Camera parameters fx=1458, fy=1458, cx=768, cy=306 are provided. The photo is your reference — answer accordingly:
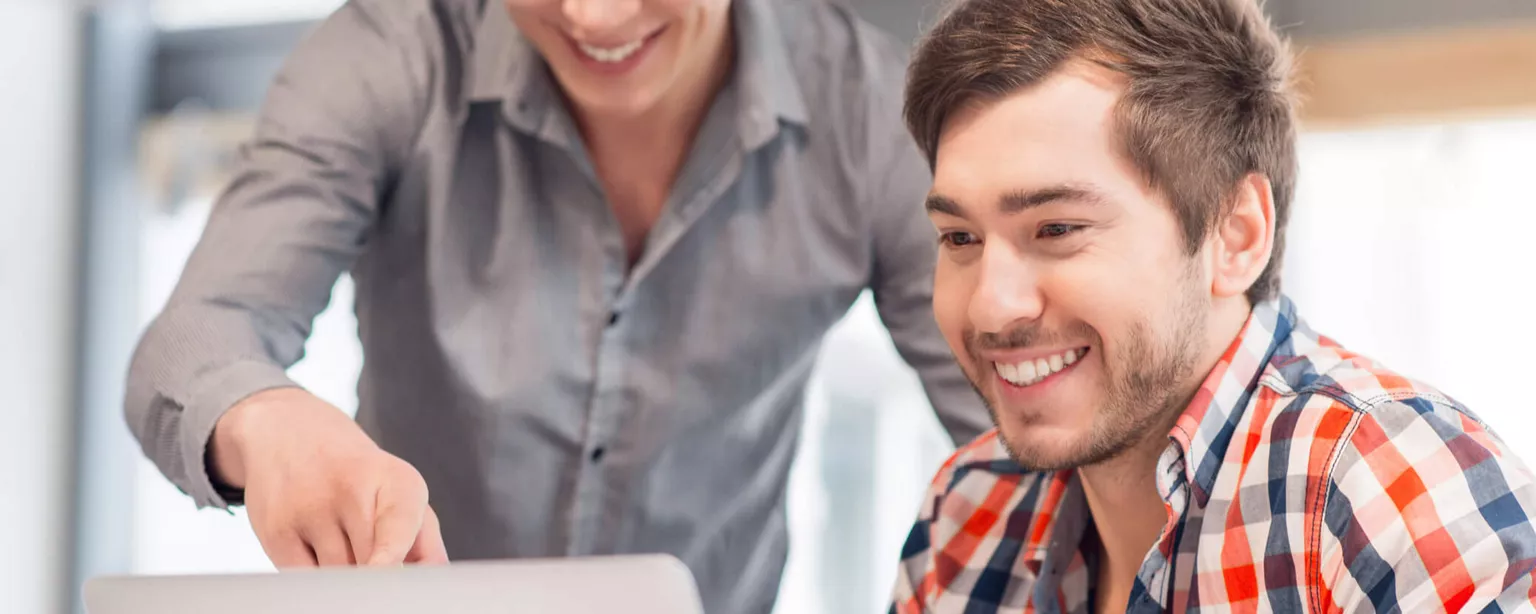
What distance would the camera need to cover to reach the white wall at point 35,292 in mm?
3451

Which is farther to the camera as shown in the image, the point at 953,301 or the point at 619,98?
the point at 619,98

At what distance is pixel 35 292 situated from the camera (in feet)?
11.5

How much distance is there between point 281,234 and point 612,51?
36 cm

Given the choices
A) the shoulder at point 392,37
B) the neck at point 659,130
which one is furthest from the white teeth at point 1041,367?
the shoulder at point 392,37

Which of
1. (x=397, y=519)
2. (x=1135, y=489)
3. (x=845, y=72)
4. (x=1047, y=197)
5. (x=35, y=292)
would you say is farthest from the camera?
(x=35, y=292)

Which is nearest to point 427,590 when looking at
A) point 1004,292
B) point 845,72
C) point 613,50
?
point 1004,292

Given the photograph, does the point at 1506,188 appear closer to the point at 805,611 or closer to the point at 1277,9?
the point at 1277,9

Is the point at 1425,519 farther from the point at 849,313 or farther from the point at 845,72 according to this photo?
the point at 849,313

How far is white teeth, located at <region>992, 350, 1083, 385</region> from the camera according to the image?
1.13 meters

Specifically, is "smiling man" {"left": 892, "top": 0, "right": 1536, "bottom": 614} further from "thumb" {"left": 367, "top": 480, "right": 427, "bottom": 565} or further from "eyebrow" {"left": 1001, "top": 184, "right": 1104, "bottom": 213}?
"thumb" {"left": 367, "top": 480, "right": 427, "bottom": 565}

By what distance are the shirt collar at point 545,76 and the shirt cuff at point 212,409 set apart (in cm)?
46

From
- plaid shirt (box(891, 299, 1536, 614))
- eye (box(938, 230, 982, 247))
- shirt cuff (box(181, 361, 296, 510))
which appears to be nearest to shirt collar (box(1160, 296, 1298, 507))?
plaid shirt (box(891, 299, 1536, 614))

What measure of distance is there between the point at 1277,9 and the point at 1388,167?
0.37m

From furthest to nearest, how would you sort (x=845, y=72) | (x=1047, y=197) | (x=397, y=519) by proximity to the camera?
(x=845, y=72), (x=1047, y=197), (x=397, y=519)
